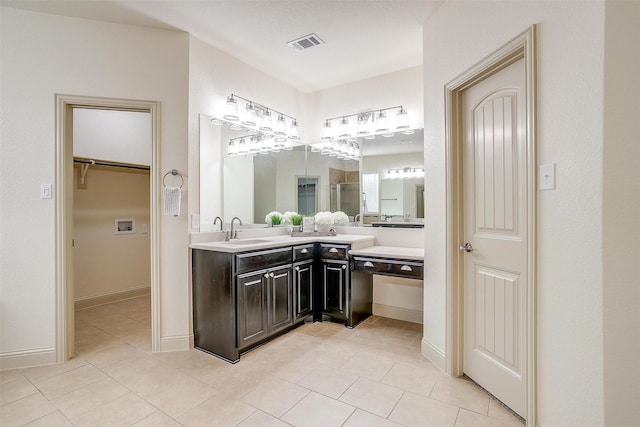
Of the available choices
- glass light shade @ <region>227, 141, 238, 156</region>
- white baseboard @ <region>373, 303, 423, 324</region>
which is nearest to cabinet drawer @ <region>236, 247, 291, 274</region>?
glass light shade @ <region>227, 141, 238, 156</region>

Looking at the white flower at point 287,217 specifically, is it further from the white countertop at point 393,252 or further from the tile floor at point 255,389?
the tile floor at point 255,389

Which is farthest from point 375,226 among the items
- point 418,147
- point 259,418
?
point 259,418

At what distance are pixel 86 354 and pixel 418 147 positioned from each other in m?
3.69

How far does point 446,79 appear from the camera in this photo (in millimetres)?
2359

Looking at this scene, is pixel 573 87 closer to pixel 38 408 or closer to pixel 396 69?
pixel 396 69

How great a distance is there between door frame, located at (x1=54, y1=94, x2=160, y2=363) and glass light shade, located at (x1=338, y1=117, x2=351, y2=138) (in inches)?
82.4

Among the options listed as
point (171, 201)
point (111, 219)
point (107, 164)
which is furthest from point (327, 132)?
point (111, 219)

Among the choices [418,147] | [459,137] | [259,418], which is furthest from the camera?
[418,147]

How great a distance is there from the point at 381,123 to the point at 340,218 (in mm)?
1218

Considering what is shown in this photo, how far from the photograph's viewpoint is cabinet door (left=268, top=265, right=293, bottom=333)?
2900 mm

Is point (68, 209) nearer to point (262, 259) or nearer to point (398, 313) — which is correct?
point (262, 259)

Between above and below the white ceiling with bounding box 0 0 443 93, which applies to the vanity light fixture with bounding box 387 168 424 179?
below

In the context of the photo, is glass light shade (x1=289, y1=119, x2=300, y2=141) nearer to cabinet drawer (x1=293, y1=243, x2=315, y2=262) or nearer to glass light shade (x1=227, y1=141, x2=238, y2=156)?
glass light shade (x1=227, y1=141, x2=238, y2=156)

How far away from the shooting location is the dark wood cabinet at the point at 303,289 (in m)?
3.17
